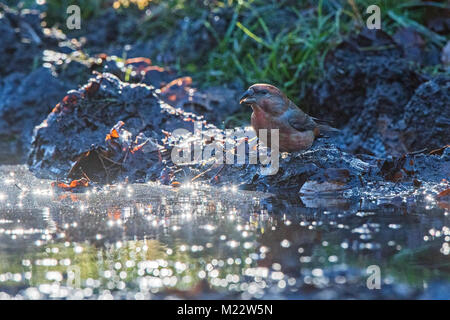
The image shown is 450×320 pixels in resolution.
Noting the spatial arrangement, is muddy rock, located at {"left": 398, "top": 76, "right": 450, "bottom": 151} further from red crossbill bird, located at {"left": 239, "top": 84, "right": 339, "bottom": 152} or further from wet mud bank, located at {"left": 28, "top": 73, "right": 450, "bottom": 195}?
red crossbill bird, located at {"left": 239, "top": 84, "right": 339, "bottom": 152}

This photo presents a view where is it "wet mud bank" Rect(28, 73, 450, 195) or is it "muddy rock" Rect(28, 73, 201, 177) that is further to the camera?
"muddy rock" Rect(28, 73, 201, 177)

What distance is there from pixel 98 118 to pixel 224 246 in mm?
3262

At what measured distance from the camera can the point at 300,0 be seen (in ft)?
26.8

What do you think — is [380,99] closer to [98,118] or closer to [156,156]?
[156,156]

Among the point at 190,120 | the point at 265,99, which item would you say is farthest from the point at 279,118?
the point at 190,120

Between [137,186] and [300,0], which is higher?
[300,0]

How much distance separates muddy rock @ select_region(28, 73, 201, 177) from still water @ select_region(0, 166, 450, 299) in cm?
151

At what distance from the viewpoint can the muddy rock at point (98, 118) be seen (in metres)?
5.84

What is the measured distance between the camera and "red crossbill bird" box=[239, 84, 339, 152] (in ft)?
15.4

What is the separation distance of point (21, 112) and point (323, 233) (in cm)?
479

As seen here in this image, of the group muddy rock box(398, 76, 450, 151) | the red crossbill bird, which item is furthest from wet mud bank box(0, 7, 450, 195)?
the red crossbill bird

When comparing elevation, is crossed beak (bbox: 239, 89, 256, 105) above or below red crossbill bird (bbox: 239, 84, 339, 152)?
Answer: above
